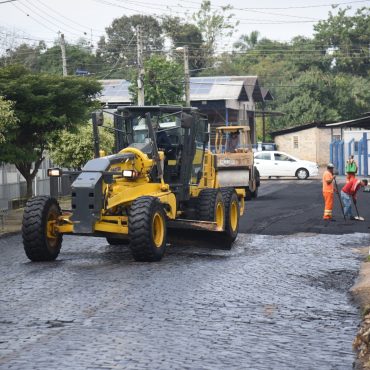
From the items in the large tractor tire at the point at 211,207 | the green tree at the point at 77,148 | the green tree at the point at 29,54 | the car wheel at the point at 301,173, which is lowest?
the car wheel at the point at 301,173

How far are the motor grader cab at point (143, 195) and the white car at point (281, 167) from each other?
31812 millimetres

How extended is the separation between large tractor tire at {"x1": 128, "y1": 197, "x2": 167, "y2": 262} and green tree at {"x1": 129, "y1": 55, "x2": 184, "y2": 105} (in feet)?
157

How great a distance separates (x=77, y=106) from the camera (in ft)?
98.4

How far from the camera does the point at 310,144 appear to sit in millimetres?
73938

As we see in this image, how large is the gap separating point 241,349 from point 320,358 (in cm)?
82

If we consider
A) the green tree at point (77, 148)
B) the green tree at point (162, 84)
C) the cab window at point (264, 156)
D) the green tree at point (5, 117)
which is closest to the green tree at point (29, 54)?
the green tree at point (162, 84)

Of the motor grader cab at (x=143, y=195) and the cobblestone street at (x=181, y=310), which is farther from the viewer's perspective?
the motor grader cab at (x=143, y=195)

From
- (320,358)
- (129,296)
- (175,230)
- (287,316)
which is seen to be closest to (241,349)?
(320,358)

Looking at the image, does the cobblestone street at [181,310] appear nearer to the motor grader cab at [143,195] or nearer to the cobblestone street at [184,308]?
the cobblestone street at [184,308]

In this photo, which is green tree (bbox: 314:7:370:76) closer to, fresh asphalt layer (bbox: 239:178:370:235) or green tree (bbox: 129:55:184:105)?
green tree (bbox: 129:55:184:105)

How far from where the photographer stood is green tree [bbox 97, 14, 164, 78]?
104 metres

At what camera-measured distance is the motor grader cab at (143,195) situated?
16328mm

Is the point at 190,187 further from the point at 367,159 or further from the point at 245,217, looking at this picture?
the point at 367,159

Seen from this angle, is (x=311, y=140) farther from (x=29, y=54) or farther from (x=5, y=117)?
(x=5, y=117)
